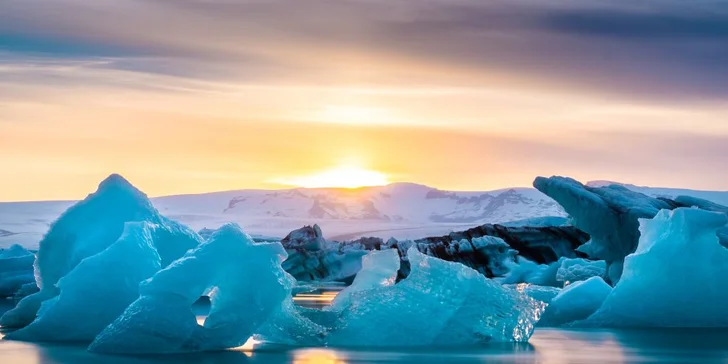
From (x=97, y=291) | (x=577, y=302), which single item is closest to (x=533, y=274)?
(x=577, y=302)

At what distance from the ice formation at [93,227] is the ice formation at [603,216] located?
31.3 feet

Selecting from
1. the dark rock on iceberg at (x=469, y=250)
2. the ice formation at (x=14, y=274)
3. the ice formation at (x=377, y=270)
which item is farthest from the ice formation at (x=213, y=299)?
the dark rock on iceberg at (x=469, y=250)

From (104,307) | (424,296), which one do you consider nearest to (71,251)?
(104,307)

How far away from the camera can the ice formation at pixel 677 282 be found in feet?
50.6

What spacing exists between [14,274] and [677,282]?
19080 millimetres

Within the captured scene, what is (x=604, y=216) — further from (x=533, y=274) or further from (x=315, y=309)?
(x=533, y=274)

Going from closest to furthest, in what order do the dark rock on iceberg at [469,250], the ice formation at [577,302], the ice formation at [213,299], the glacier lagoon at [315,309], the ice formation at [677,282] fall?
the ice formation at [213,299], the glacier lagoon at [315,309], the ice formation at [677,282], the ice formation at [577,302], the dark rock on iceberg at [469,250]

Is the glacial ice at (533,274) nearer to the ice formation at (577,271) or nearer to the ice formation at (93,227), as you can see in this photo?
the ice formation at (577,271)

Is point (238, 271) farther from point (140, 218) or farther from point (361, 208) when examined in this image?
point (361, 208)

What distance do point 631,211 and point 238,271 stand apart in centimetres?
1216

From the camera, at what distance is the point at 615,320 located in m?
15.5

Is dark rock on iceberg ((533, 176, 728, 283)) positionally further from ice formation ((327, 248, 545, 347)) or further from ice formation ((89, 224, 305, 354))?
ice formation ((89, 224, 305, 354))

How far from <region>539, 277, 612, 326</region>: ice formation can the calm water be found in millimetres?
3308

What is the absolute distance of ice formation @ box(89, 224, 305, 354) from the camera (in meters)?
10.3
